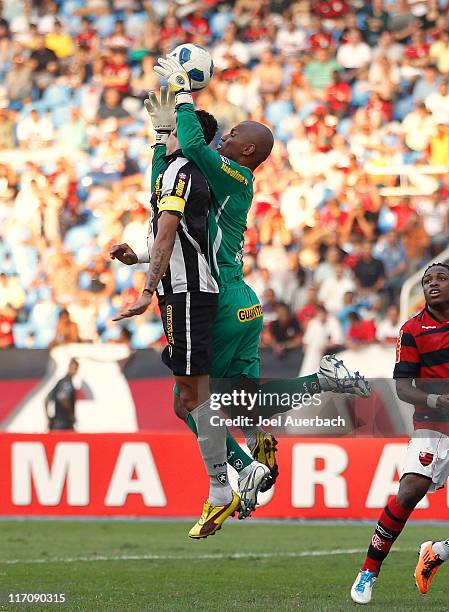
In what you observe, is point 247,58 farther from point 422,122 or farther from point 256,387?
point 256,387

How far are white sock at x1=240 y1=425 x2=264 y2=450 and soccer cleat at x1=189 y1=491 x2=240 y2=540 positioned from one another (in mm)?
303

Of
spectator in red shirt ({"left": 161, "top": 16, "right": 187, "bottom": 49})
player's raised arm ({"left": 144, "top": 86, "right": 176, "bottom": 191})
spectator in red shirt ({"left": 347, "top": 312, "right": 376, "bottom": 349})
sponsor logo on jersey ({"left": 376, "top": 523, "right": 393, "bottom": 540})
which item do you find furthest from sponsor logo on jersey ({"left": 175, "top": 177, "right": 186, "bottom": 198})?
spectator in red shirt ({"left": 161, "top": 16, "right": 187, "bottom": 49})

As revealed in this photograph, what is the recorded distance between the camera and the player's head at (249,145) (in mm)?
7062

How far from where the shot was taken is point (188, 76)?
6867 millimetres

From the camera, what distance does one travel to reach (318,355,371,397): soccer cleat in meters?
6.77

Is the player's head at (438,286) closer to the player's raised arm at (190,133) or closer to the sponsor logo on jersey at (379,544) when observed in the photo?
the player's raised arm at (190,133)

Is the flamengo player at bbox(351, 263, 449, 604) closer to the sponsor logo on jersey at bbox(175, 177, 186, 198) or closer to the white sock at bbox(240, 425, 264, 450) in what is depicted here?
the white sock at bbox(240, 425, 264, 450)

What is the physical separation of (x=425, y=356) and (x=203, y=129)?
1.89 m

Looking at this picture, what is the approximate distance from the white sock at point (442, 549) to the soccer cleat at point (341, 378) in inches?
63.3

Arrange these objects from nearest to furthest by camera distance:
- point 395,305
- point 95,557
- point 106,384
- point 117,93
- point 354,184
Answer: point 95,557 → point 106,384 → point 395,305 → point 354,184 → point 117,93

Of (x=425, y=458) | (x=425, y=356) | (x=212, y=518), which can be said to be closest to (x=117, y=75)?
(x=425, y=356)

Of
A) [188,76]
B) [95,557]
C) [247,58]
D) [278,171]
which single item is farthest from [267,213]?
[188,76]

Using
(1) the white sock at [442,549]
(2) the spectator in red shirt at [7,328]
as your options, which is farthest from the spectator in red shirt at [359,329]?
(1) the white sock at [442,549]

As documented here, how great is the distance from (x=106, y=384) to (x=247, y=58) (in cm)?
791
